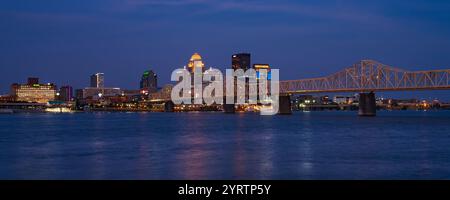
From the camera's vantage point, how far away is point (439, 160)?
26062 mm

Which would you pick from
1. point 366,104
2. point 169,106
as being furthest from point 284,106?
point 169,106

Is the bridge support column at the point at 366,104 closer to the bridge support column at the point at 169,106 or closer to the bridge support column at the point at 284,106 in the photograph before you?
the bridge support column at the point at 284,106

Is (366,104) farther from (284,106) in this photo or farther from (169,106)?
(169,106)

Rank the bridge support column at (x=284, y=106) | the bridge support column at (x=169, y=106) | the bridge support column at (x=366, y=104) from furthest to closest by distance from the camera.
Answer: the bridge support column at (x=169, y=106), the bridge support column at (x=284, y=106), the bridge support column at (x=366, y=104)

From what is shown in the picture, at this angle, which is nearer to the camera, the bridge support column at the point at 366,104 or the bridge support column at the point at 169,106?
the bridge support column at the point at 366,104

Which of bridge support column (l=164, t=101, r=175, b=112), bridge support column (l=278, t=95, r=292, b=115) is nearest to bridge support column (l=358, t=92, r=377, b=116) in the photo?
bridge support column (l=278, t=95, r=292, b=115)

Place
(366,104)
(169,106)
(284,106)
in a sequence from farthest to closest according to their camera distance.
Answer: (169,106), (284,106), (366,104)

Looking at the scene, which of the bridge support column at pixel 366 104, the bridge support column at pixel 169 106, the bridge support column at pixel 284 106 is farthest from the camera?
the bridge support column at pixel 169 106

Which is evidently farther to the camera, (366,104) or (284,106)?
(284,106)

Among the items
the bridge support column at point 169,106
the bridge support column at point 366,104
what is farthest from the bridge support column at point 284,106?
the bridge support column at point 169,106

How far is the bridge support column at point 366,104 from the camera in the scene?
110812 millimetres

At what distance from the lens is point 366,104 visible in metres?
114
